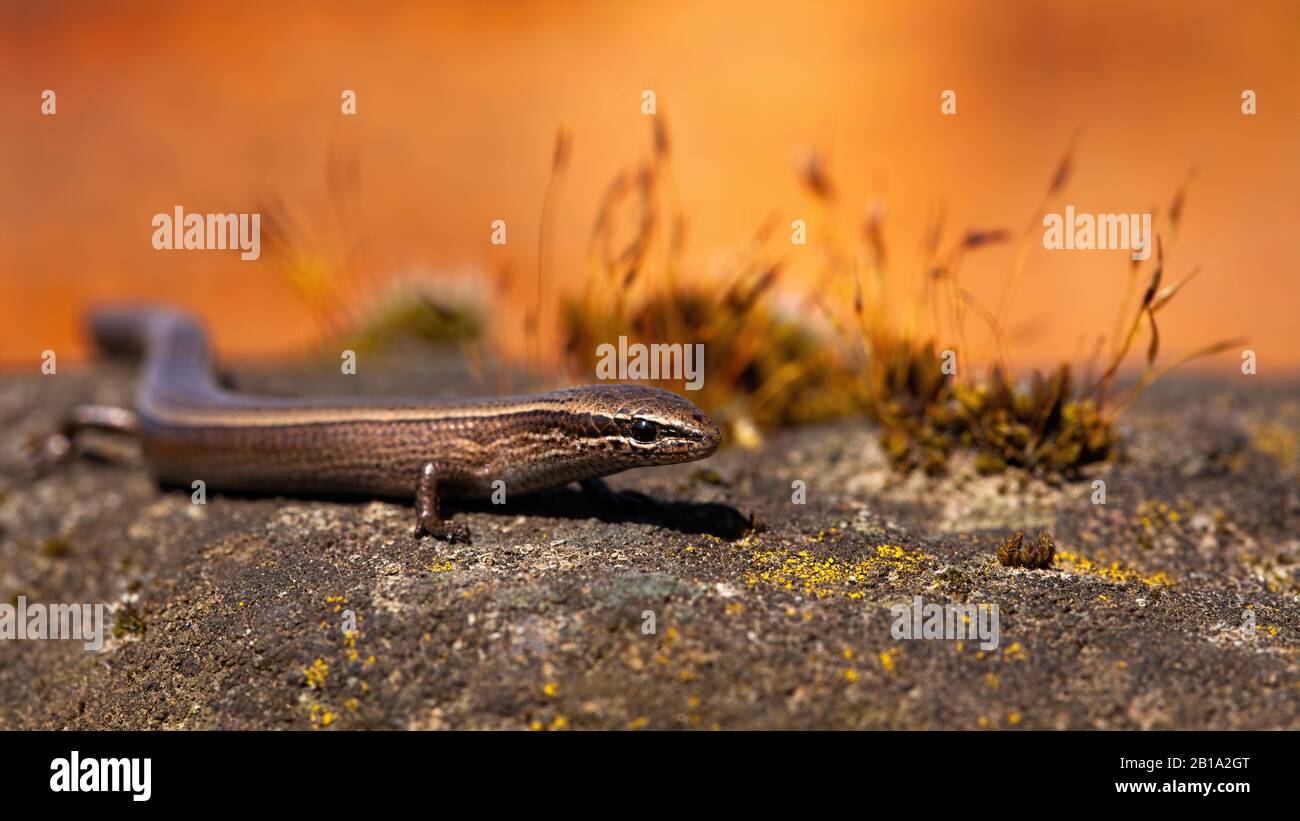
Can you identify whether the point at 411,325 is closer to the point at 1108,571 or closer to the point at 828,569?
the point at 828,569

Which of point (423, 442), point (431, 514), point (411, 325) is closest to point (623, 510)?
point (431, 514)

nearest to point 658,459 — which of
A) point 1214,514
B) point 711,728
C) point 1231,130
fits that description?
point 711,728

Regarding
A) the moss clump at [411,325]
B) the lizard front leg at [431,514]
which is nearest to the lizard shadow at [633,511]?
the lizard front leg at [431,514]

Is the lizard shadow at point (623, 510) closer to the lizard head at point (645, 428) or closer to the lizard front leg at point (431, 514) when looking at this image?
the lizard front leg at point (431, 514)

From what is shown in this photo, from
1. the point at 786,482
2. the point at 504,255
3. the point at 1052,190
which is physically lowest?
the point at 786,482

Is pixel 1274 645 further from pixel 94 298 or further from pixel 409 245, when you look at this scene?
pixel 94 298
